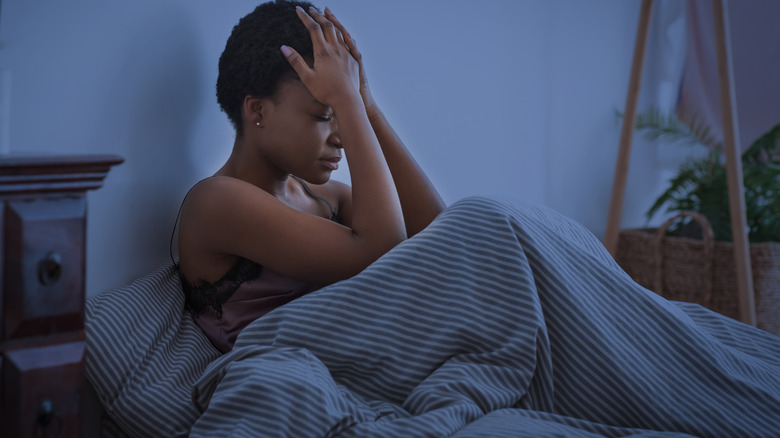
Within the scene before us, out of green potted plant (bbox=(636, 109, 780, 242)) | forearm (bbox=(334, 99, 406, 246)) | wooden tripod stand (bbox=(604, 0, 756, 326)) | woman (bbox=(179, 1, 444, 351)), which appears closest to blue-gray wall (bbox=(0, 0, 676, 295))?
woman (bbox=(179, 1, 444, 351))

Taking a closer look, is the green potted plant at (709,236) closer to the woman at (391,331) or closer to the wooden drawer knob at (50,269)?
the woman at (391,331)

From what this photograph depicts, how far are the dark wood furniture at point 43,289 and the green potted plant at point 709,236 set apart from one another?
2136mm

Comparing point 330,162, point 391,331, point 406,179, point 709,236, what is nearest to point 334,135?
Answer: point 330,162

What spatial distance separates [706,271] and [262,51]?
71.4 inches

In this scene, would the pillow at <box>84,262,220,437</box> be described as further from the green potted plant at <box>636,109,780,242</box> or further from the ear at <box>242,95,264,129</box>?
the green potted plant at <box>636,109,780,242</box>

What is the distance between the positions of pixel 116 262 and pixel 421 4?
117 centimetres

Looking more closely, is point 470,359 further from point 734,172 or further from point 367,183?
point 734,172

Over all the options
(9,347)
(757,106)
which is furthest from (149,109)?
(757,106)

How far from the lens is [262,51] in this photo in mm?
1213

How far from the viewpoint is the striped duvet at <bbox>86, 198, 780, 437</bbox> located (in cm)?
84

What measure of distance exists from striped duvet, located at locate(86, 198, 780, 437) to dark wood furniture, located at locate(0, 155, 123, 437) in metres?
0.17

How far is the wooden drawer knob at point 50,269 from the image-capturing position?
Result: 73 centimetres

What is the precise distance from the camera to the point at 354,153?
1.21 m

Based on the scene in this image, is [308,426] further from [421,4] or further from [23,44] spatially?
[421,4]
